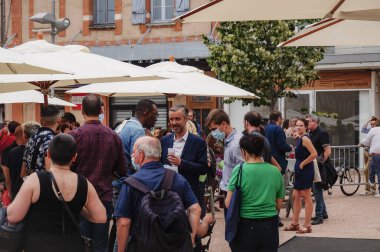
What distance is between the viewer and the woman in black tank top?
5.73 m

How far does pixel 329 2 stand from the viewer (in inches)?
269

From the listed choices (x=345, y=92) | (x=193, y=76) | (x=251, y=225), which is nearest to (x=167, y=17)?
(x=345, y=92)

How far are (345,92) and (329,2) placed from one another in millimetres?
19097

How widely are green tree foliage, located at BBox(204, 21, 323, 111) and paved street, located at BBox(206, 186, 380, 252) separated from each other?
4.20 m

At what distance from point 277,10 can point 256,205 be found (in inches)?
70.5

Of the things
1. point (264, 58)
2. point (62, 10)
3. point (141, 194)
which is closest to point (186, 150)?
point (141, 194)

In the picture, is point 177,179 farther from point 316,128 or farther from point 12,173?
point 316,128

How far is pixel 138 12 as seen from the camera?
27766 mm

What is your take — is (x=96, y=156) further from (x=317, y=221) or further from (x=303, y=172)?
(x=317, y=221)

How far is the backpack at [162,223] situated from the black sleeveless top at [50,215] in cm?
47

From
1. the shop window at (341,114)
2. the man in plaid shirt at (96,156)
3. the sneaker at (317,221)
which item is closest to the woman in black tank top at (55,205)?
the man in plaid shirt at (96,156)

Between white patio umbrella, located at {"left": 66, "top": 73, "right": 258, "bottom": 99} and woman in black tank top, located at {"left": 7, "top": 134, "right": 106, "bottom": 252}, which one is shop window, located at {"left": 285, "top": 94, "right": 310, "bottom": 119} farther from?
woman in black tank top, located at {"left": 7, "top": 134, "right": 106, "bottom": 252}

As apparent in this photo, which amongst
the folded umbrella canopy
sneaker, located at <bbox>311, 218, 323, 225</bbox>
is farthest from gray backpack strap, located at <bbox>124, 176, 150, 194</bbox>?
sneaker, located at <bbox>311, 218, 323, 225</bbox>

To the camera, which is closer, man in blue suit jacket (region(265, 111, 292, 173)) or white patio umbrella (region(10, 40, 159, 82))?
white patio umbrella (region(10, 40, 159, 82))
